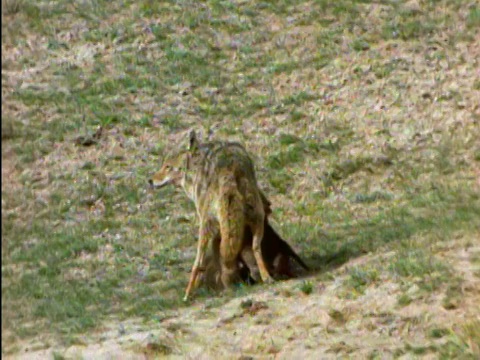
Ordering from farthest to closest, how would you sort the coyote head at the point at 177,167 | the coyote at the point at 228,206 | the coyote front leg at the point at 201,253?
the coyote head at the point at 177,167
the coyote front leg at the point at 201,253
the coyote at the point at 228,206

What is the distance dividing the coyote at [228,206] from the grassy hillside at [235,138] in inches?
18.1

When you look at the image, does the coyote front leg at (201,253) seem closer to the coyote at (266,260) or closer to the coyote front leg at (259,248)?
the coyote at (266,260)

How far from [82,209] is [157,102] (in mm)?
3674

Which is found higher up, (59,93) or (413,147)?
(59,93)

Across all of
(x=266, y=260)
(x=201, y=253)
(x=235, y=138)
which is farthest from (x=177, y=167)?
(x=235, y=138)

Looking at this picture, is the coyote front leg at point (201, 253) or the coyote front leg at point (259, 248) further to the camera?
the coyote front leg at point (201, 253)

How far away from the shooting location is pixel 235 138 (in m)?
18.4

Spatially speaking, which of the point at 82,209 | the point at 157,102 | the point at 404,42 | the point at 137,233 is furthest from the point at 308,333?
the point at 404,42

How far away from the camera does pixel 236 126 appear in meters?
18.7

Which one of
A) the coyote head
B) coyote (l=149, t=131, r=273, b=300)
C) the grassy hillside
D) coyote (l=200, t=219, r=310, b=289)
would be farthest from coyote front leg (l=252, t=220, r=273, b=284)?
the coyote head

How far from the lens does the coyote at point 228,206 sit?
11.7 metres

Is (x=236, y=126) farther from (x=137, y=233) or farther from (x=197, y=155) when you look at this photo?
(x=197, y=155)

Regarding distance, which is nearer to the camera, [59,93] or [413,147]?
[413,147]

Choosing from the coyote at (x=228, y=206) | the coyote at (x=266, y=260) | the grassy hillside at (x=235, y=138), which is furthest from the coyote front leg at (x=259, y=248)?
the grassy hillside at (x=235, y=138)
